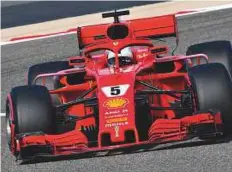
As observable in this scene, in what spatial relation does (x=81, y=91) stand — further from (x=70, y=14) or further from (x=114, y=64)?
(x=70, y=14)

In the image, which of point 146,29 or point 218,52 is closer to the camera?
point 218,52

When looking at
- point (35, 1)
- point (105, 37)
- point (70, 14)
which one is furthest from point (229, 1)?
point (105, 37)

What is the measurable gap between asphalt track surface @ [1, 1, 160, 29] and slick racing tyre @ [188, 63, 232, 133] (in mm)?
11426

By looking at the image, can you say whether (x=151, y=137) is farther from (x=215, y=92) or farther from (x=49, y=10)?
(x=49, y=10)

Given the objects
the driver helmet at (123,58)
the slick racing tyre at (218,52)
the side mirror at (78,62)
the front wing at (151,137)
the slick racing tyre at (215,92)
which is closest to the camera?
the front wing at (151,137)

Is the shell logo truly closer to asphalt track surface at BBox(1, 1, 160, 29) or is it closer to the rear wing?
the rear wing

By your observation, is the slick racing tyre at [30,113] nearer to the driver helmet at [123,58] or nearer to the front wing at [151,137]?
the front wing at [151,137]

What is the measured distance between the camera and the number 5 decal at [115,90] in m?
9.71

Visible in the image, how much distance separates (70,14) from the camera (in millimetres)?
21203

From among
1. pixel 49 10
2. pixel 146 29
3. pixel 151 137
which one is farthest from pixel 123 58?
pixel 49 10

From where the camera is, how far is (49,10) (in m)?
22.4

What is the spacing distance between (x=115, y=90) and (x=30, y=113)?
845mm

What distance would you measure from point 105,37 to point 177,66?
0.93 metres

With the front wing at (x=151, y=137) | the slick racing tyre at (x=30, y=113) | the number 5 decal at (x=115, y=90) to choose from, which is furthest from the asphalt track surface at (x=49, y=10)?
the front wing at (x=151, y=137)
